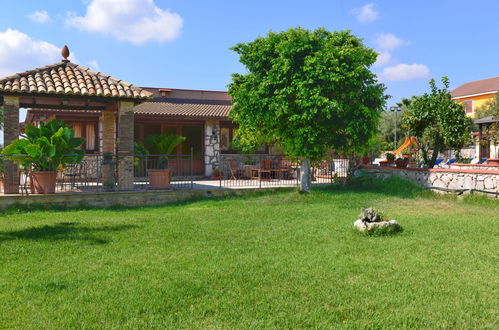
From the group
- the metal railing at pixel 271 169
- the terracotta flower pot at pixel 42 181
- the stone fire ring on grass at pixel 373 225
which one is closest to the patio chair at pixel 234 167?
the metal railing at pixel 271 169

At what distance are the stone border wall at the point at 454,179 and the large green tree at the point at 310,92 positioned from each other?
6.54 ft

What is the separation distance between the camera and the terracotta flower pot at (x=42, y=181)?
35.3ft

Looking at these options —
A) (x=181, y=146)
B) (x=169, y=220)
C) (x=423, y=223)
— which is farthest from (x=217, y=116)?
(x=423, y=223)

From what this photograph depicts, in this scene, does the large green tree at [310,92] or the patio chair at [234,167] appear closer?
the large green tree at [310,92]

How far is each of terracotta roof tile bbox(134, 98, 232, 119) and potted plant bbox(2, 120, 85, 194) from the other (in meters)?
6.08

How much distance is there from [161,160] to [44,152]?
331 centimetres

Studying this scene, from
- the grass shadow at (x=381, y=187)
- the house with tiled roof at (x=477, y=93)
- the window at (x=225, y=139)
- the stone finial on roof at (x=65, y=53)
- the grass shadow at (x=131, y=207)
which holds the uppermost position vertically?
the house with tiled roof at (x=477, y=93)

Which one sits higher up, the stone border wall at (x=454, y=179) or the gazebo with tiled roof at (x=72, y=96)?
the gazebo with tiled roof at (x=72, y=96)

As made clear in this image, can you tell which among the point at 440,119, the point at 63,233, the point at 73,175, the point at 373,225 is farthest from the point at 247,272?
the point at 440,119

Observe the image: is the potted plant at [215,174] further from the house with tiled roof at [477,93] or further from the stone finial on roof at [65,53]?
the house with tiled roof at [477,93]

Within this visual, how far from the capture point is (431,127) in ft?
47.5

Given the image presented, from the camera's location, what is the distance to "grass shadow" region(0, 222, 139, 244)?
691cm

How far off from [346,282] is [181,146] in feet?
47.9

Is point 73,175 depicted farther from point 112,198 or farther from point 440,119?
point 440,119
